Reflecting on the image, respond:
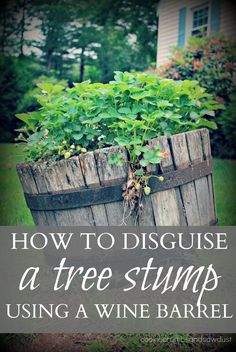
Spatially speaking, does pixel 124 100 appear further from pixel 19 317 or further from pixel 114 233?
pixel 19 317

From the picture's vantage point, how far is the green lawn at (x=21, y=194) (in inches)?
119

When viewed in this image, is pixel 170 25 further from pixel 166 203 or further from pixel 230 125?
pixel 166 203

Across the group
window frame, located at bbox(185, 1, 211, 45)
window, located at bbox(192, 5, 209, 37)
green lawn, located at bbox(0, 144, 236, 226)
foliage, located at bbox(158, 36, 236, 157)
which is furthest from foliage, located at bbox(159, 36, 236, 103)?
window, located at bbox(192, 5, 209, 37)

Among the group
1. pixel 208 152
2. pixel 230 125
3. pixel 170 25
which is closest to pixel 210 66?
pixel 230 125

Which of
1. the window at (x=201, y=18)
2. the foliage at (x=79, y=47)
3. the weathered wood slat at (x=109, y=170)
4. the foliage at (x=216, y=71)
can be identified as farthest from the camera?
the window at (x=201, y=18)

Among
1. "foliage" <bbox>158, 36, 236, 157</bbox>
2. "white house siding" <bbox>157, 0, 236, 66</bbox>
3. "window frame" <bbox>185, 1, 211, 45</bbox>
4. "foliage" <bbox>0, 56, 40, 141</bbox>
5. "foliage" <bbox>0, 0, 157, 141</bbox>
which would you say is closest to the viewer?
"foliage" <bbox>158, 36, 236, 157</bbox>

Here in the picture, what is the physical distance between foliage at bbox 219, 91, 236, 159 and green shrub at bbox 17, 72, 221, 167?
316 centimetres

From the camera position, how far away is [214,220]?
209 cm

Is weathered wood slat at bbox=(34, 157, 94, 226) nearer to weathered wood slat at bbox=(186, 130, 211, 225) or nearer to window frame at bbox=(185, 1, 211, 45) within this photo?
weathered wood slat at bbox=(186, 130, 211, 225)

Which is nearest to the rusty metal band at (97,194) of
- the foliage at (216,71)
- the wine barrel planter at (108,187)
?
the wine barrel planter at (108,187)

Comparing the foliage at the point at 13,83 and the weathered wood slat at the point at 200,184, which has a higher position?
the foliage at the point at 13,83

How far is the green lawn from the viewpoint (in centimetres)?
303

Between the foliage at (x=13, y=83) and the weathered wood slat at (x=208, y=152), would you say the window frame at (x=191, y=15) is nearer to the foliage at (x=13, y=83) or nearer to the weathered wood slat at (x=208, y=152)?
the foliage at (x=13, y=83)

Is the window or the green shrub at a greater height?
the window
